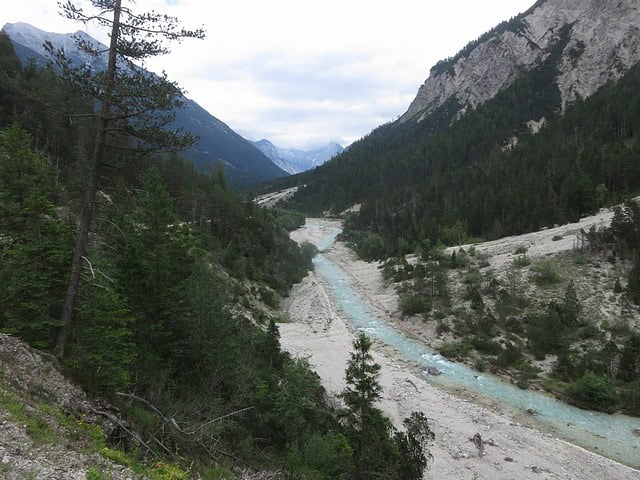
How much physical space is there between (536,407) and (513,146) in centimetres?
10025

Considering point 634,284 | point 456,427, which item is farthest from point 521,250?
point 456,427

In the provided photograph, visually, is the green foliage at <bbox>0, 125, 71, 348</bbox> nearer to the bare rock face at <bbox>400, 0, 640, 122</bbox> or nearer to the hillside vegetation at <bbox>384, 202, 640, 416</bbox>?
the hillside vegetation at <bbox>384, 202, 640, 416</bbox>

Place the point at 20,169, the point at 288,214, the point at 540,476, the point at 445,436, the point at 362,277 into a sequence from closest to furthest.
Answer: the point at 20,169, the point at 540,476, the point at 445,436, the point at 362,277, the point at 288,214

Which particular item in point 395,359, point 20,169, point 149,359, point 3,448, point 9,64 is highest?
point 9,64

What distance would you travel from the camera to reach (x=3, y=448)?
5707mm

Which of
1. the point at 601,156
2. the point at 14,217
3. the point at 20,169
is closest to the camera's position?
the point at 14,217

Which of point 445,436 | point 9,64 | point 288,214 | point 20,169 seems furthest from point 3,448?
point 288,214

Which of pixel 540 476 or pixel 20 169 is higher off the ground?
pixel 20 169

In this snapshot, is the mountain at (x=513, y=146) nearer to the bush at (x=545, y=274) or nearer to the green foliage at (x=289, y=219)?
the green foliage at (x=289, y=219)

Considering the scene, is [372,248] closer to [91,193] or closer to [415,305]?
[415,305]

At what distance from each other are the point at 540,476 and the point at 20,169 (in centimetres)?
2738

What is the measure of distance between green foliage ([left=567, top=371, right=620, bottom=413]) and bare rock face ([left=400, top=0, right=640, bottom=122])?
129 metres

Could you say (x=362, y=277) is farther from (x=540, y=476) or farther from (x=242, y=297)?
(x=540, y=476)

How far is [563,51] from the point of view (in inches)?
5448
